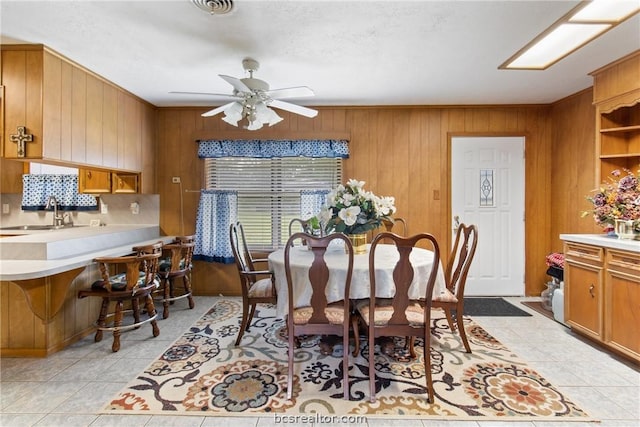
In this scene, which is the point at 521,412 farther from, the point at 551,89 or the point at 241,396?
the point at 551,89

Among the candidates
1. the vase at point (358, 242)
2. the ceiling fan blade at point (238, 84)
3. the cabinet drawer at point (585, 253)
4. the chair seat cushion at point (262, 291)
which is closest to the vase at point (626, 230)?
the cabinet drawer at point (585, 253)

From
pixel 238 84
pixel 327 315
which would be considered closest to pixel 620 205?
Answer: pixel 327 315

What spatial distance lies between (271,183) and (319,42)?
204cm

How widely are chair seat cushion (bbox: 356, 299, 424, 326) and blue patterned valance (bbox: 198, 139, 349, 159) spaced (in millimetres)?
2279

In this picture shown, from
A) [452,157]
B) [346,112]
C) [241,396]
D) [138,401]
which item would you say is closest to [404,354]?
[241,396]

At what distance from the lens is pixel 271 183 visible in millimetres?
4117

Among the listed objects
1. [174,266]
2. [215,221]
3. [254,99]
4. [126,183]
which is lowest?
[174,266]

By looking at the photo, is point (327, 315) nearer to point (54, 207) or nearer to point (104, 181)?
point (104, 181)

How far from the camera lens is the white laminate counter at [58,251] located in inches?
87.3

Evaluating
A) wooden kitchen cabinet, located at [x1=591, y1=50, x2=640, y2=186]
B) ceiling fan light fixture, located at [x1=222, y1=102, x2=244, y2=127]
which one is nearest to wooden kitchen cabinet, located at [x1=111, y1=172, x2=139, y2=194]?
ceiling fan light fixture, located at [x1=222, y1=102, x2=244, y2=127]

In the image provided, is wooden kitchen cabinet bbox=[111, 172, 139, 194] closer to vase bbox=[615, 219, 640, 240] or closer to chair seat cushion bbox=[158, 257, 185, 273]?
chair seat cushion bbox=[158, 257, 185, 273]

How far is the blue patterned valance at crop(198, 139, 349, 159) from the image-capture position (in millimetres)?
4008

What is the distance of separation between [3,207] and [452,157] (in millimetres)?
5808

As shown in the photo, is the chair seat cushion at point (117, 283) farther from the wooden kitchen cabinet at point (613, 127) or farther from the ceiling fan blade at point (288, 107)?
the wooden kitchen cabinet at point (613, 127)
